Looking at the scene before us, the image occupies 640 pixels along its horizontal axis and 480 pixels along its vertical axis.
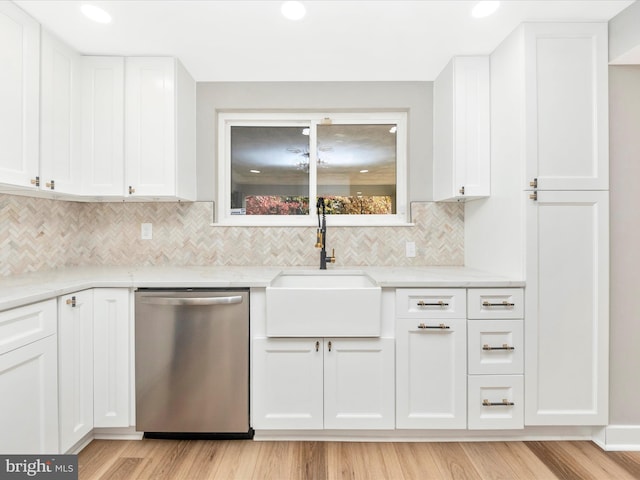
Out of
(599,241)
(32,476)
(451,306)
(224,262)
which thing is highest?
(599,241)

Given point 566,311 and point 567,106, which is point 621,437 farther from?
point 567,106

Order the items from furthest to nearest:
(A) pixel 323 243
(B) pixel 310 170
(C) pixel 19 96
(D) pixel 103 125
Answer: (B) pixel 310 170 < (A) pixel 323 243 < (D) pixel 103 125 < (C) pixel 19 96

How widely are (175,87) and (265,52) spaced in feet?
2.06

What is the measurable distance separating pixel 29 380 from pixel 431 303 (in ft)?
6.29

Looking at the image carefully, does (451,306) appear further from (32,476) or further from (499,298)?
(32,476)

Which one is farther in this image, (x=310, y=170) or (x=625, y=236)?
(x=310, y=170)

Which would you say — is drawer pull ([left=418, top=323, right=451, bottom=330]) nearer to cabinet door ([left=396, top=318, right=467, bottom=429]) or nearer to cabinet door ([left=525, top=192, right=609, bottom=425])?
cabinet door ([left=396, top=318, right=467, bottom=429])

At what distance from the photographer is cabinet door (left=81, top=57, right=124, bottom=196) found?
6.98 feet

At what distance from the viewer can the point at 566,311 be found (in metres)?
1.79

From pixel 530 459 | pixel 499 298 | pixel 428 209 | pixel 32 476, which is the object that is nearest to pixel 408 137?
pixel 428 209

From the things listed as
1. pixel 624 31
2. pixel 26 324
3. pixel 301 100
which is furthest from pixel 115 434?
pixel 624 31

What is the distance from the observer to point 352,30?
1.87 metres

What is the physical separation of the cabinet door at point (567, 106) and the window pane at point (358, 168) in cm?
102

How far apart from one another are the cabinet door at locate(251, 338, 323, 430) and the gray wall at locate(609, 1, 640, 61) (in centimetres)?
219
